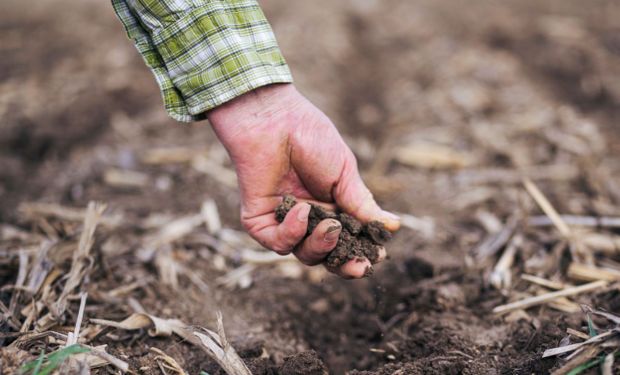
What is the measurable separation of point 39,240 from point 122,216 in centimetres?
64

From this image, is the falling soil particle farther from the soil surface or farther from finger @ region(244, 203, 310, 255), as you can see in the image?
finger @ region(244, 203, 310, 255)

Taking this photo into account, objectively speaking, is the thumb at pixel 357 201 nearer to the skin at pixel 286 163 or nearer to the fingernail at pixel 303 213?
the skin at pixel 286 163

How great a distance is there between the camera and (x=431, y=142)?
4867mm

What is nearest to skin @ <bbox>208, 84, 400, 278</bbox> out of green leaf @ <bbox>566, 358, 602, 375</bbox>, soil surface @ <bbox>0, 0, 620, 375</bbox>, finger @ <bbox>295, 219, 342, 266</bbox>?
finger @ <bbox>295, 219, 342, 266</bbox>

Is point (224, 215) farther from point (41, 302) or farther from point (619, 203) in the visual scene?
point (619, 203)

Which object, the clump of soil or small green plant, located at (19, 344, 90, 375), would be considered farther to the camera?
the clump of soil

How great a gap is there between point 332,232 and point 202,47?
1000 mm

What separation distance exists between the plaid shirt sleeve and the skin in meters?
0.08

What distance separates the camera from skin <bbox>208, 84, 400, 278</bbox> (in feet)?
7.15

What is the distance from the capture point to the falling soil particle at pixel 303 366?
6.70 feet

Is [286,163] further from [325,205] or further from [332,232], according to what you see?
[332,232]

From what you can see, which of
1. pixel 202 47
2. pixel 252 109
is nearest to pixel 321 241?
pixel 252 109

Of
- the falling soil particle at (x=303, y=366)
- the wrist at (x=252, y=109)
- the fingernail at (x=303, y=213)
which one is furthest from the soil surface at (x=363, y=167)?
the wrist at (x=252, y=109)

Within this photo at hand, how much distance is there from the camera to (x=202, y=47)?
7.05ft
